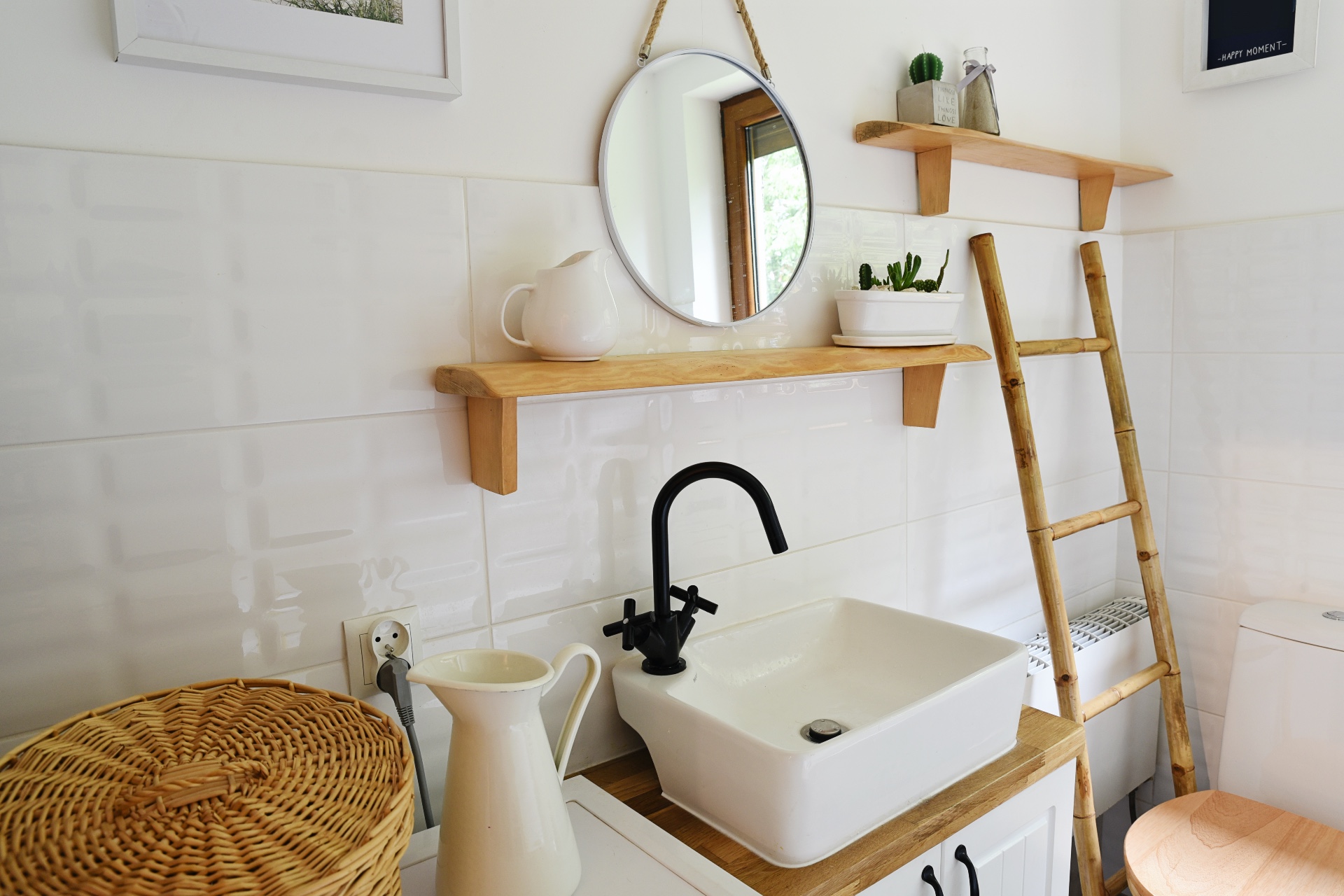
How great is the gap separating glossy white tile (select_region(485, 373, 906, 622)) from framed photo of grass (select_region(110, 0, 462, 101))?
1.32ft

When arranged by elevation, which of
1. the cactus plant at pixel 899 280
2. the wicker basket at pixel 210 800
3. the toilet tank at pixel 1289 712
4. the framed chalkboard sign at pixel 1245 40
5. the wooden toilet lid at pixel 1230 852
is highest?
the framed chalkboard sign at pixel 1245 40

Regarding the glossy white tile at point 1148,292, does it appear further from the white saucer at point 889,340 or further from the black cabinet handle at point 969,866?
the black cabinet handle at point 969,866

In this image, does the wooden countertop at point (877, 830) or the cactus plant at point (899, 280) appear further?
the cactus plant at point (899, 280)

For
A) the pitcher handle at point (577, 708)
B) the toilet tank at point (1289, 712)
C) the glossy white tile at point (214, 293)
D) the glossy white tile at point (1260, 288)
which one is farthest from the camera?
the glossy white tile at point (1260, 288)

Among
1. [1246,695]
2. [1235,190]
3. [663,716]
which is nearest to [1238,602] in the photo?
[1246,695]

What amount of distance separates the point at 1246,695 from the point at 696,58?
159cm

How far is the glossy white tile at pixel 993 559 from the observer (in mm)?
1627

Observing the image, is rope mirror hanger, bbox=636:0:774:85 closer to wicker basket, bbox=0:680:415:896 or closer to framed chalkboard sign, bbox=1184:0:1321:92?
wicker basket, bbox=0:680:415:896

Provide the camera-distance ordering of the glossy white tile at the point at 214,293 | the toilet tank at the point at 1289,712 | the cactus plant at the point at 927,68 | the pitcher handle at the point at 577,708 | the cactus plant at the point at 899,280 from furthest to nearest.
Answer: the toilet tank at the point at 1289,712
the cactus plant at the point at 927,68
the cactus plant at the point at 899,280
the pitcher handle at the point at 577,708
the glossy white tile at the point at 214,293

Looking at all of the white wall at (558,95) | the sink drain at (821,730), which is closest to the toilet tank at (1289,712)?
the white wall at (558,95)

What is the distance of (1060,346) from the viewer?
1.72 m

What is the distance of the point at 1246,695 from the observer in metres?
1.72

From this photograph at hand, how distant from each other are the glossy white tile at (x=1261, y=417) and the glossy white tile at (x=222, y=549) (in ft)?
5.37

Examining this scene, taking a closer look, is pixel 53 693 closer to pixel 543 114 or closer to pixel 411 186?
pixel 411 186
